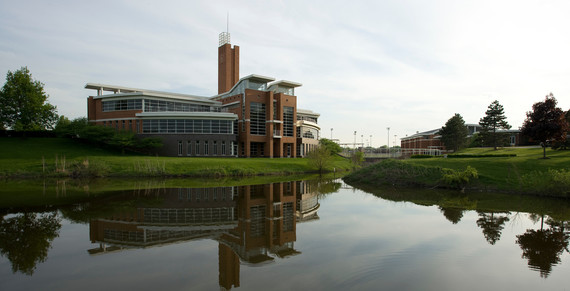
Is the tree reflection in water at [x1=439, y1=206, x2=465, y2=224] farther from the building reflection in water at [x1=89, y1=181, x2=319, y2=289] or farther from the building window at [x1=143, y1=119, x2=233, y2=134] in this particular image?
the building window at [x1=143, y1=119, x2=233, y2=134]

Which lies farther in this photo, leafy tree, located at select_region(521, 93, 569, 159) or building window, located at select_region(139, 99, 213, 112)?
building window, located at select_region(139, 99, 213, 112)

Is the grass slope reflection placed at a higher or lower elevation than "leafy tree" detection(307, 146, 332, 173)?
lower

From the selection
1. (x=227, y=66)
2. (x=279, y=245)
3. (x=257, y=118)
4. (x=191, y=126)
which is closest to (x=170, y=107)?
(x=191, y=126)

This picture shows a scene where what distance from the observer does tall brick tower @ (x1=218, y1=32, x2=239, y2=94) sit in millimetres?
72281

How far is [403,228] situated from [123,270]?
10.1m

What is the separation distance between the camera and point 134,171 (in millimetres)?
32312

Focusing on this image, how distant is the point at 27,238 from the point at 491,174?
28.8 meters

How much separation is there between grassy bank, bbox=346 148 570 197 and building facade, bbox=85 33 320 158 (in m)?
18.6

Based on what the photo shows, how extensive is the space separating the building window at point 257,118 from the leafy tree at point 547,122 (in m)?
37.1

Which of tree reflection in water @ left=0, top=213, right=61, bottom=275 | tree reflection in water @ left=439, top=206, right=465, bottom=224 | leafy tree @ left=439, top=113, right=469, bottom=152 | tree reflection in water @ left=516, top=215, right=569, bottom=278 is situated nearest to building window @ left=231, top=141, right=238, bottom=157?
leafy tree @ left=439, top=113, right=469, bottom=152

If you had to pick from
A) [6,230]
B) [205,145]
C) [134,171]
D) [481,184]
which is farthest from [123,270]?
[205,145]

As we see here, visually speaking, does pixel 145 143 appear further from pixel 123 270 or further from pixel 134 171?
pixel 123 270

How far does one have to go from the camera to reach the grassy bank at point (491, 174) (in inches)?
782

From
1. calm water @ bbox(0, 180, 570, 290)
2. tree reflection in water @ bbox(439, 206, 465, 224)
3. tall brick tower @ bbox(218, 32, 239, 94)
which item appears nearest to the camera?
calm water @ bbox(0, 180, 570, 290)
